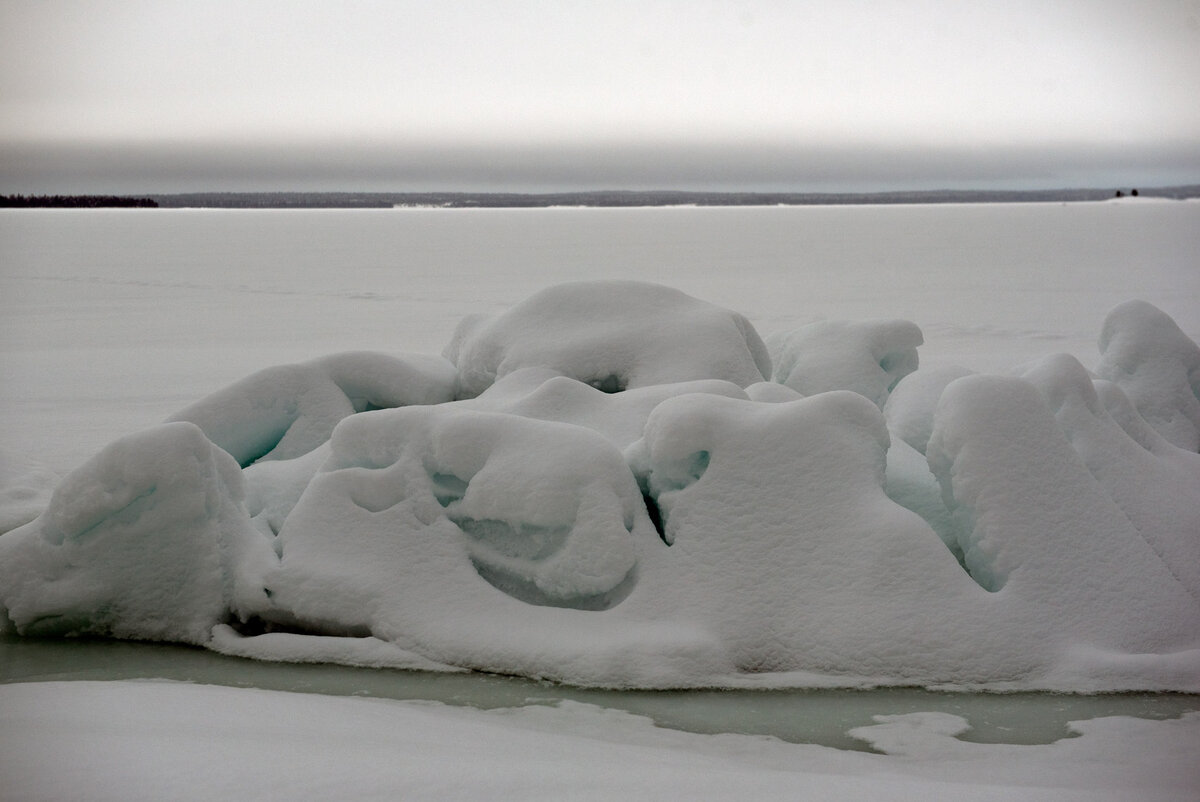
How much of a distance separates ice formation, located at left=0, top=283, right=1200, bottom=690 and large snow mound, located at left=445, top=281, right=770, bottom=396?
1.77 meters

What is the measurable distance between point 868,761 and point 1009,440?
5.99 ft

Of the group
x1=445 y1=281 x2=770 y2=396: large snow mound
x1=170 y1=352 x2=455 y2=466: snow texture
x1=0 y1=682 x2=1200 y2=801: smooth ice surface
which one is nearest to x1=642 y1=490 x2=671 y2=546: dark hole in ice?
x1=0 y1=682 x2=1200 y2=801: smooth ice surface

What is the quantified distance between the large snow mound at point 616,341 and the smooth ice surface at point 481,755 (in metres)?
3.13

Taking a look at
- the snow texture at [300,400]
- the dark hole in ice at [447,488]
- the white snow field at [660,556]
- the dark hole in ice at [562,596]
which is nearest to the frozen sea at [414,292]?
the snow texture at [300,400]

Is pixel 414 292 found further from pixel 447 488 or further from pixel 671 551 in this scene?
pixel 671 551

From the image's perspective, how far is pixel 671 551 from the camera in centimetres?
417

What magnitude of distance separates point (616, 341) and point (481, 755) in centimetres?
396

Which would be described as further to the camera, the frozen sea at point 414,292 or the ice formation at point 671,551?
the frozen sea at point 414,292

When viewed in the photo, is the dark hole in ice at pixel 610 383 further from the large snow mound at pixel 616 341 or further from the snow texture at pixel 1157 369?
the snow texture at pixel 1157 369

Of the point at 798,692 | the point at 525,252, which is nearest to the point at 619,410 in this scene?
the point at 798,692

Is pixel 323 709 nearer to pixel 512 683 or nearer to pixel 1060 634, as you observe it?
pixel 512 683

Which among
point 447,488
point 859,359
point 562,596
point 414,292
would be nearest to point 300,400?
point 447,488

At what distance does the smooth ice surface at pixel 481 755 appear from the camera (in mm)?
2477

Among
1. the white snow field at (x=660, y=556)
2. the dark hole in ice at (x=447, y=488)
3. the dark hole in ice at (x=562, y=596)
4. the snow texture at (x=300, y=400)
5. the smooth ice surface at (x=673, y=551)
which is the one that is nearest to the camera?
the white snow field at (x=660, y=556)
